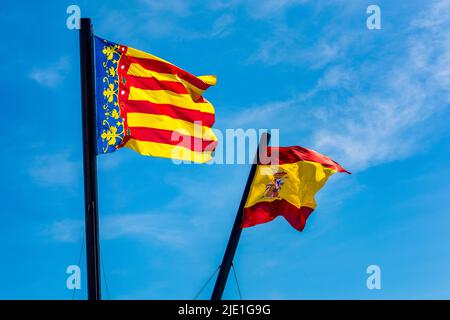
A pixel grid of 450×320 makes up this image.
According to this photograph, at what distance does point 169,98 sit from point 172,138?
1143mm

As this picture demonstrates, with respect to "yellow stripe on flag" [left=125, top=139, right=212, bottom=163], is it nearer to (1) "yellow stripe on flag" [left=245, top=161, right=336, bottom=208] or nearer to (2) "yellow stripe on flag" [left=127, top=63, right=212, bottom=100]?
(2) "yellow stripe on flag" [left=127, top=63, right=212, bottom=100]

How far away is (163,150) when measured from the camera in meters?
15.8

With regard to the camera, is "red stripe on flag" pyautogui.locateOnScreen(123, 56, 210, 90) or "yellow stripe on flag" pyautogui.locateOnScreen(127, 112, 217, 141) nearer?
"yellow stripe on flag" pyautogui.locateOnScreen(127, 112, 217, 141)

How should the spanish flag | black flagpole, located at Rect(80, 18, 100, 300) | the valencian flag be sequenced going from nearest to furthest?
black flagpole, located at Rect(80, 18, 100, 300)
the valencian flag
the spanish flag

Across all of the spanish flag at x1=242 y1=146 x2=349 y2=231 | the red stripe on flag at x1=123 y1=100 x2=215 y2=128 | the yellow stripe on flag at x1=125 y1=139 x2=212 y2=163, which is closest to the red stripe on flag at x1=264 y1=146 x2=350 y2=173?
the spanish flag at x1=242 y1=146 x2=349 y2=231

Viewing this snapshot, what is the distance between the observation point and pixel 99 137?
1427 centimetres

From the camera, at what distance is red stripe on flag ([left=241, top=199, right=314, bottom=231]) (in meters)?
17.8

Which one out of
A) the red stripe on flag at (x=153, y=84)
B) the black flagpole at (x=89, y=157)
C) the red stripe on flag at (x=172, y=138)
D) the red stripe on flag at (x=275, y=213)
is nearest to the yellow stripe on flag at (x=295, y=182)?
the red stripe on flag at (x=275, y=213)

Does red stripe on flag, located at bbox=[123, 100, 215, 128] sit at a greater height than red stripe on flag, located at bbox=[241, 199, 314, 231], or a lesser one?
greater

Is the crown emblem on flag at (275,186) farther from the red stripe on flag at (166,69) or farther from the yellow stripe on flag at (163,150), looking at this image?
the red stripe on flag at (166,69)

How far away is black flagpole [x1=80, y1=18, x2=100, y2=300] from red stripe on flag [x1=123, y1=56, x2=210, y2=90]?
1810mm

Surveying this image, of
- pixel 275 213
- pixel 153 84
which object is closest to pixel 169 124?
pixel 153 84
